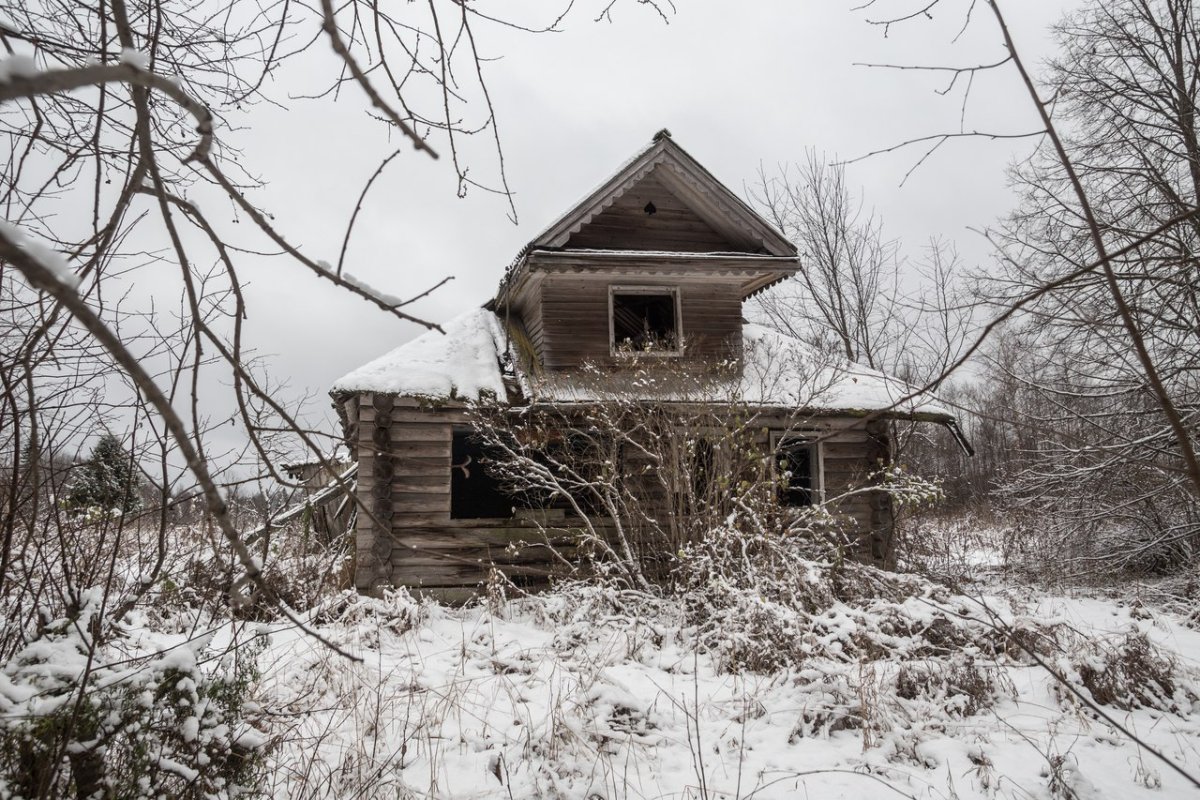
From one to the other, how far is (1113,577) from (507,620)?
385 inches

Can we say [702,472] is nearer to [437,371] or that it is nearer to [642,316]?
[437,371]

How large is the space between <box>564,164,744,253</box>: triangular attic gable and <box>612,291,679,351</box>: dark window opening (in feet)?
2.62

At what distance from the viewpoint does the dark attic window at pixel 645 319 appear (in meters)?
10.8

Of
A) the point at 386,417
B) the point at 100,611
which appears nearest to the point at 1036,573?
the point at 386,417

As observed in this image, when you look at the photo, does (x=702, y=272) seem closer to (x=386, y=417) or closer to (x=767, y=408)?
(x=767, y=408)

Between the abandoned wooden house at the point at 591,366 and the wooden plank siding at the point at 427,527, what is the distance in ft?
0.07

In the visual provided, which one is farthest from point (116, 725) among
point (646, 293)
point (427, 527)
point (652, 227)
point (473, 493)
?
point (473, 493)

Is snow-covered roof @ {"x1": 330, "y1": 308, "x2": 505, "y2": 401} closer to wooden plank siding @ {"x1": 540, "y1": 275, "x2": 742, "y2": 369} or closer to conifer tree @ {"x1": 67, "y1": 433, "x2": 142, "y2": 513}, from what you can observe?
wooden plank siding @ {"x1": 540, "y1": 275, "x2": 742, "y2": 369}

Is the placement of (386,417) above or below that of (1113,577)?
above

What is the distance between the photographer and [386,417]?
→ 9.63 meters

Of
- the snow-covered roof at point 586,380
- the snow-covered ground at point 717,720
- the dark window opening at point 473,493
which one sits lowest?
the snow-covered ground at point 717,720

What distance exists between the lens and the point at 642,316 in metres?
13.0

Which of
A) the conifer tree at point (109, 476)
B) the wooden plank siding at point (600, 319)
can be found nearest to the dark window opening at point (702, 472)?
the wooden plank siding at point (600, 319)

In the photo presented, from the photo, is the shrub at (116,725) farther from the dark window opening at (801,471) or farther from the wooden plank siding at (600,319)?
the wooden plank siding at (600,319)
